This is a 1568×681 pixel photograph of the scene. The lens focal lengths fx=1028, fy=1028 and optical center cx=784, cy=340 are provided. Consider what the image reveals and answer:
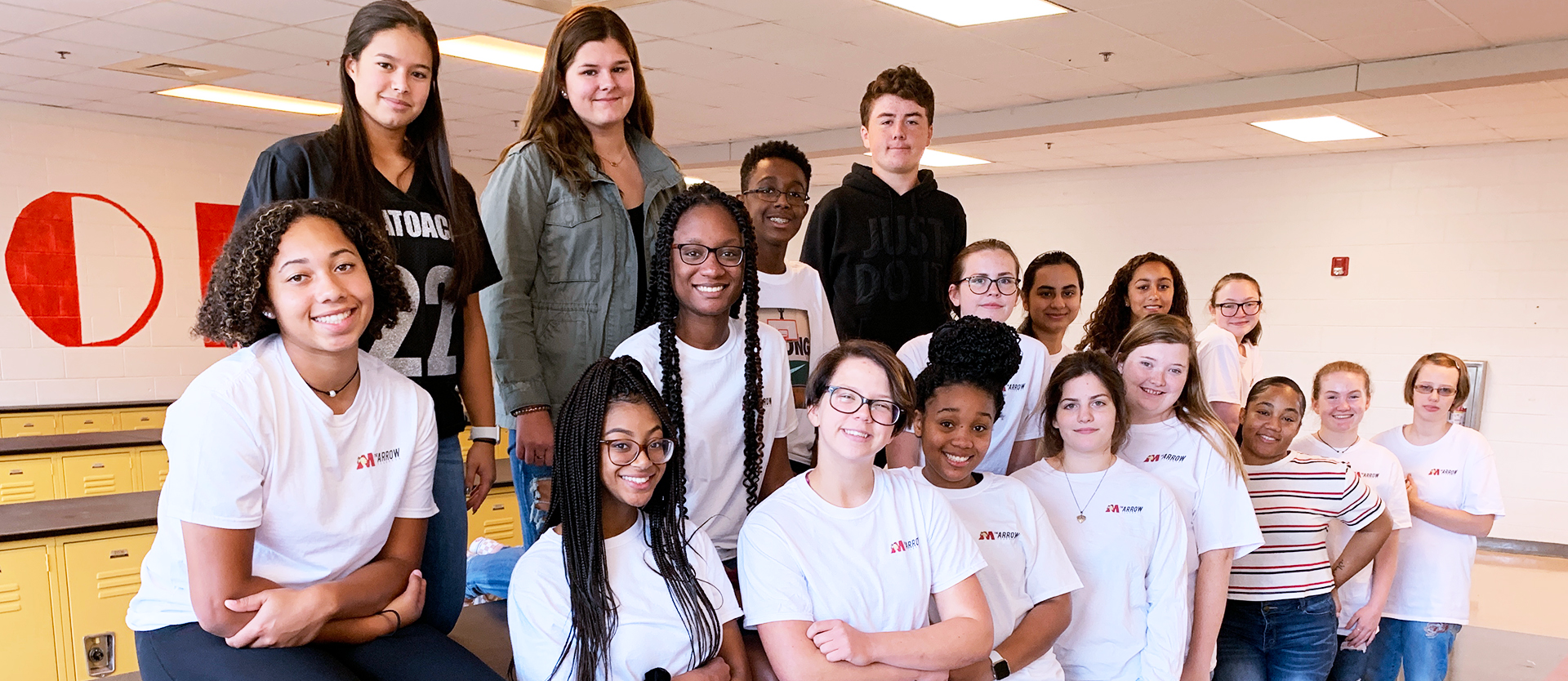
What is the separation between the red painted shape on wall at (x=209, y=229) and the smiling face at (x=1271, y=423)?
7908 mm

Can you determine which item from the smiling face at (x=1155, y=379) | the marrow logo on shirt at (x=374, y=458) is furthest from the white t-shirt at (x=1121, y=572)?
the marrow logo on shirt at (x=374, y=458)

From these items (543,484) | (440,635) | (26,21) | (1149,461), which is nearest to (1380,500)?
(1149,461)

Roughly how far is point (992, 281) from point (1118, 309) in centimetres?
128

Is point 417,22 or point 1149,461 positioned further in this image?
point 1149,461

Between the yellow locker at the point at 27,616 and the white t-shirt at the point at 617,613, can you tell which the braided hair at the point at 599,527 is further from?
the yellow locker at the point at 27,616

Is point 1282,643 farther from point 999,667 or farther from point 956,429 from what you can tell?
point 956,429

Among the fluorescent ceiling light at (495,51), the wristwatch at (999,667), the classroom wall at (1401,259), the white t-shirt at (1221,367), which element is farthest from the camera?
the classroom wall at (1401,259)

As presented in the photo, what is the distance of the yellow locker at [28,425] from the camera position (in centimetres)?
716

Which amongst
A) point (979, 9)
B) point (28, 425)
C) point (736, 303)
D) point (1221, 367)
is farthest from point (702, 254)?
point (28, 425)

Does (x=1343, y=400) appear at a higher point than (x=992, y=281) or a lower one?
lower

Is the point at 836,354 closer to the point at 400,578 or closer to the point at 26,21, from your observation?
the point at 400,578

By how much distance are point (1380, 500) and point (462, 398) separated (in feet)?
9.33

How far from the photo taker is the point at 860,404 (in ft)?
6.73

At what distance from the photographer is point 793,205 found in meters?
2.71
